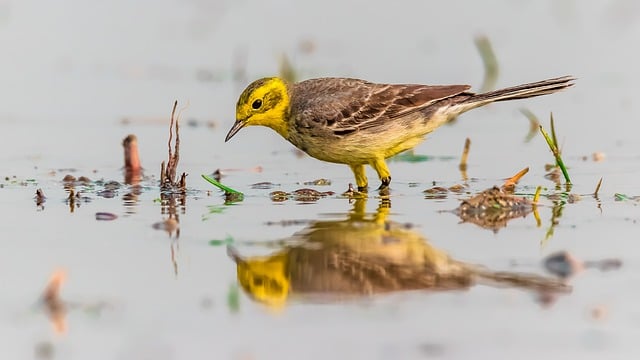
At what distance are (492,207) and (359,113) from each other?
2.67 metres

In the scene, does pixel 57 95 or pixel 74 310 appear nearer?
pixel 74 310

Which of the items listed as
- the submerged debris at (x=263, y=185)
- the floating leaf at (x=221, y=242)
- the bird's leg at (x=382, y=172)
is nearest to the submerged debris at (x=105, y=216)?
the floating leaf at (x=221, y=242)

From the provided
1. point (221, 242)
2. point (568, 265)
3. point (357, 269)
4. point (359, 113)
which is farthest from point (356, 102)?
point (568, 265)

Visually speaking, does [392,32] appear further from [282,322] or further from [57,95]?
[282,322]

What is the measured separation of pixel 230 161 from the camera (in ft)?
45.8

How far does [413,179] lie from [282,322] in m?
5.82

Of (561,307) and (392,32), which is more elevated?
(392,32)

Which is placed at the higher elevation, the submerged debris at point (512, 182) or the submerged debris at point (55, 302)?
the submerged debris at point (512, 182)

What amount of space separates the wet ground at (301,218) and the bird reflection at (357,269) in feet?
0.08

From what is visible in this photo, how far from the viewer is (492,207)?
10250 millimetres

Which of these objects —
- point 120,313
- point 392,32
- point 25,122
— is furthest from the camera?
point 392,32

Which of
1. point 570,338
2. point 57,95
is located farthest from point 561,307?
point 57,95

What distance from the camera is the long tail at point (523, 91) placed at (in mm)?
12250

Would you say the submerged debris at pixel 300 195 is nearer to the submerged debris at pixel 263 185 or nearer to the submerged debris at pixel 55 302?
the submerged debris at pixel 263 185
